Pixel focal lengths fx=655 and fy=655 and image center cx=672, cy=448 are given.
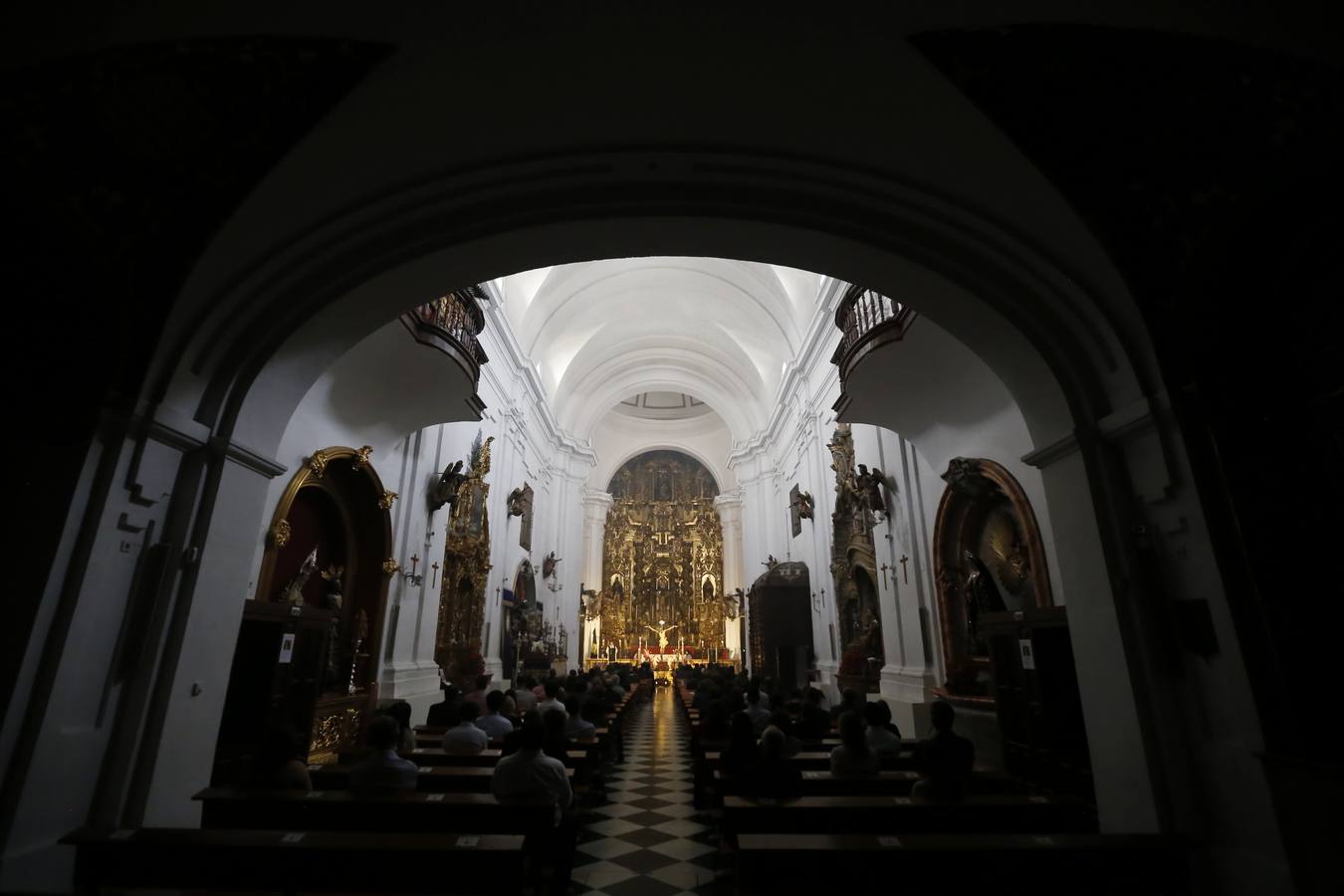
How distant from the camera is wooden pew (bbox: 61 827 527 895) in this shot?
2439 millimetres

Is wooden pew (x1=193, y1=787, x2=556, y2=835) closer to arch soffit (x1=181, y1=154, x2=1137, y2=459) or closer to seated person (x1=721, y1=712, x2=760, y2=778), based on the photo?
seated person (x1=721, y1=712, x2=760, y2=778)

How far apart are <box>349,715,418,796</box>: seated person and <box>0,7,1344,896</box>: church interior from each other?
0.7 inches

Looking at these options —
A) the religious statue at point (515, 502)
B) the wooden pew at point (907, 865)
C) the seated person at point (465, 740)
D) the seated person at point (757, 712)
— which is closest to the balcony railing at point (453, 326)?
the seated person at point (465, 740)

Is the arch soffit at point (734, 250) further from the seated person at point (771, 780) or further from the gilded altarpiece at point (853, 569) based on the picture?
the gilded altarpiece at point (853, 569)

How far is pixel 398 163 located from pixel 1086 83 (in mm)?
3640

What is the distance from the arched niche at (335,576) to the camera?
583 cm

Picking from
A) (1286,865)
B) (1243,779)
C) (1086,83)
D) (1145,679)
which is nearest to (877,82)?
(1086,83)

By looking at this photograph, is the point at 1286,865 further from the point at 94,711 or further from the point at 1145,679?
the point at 94,711

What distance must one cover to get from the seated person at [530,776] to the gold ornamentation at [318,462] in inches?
157

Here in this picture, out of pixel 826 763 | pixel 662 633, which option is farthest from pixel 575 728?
pixel 662 633

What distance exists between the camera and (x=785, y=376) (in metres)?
15.0

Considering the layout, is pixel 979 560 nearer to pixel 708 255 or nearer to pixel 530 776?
pixel 708 255

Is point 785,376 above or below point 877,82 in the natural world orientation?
above

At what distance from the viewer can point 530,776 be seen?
3.39 meters
